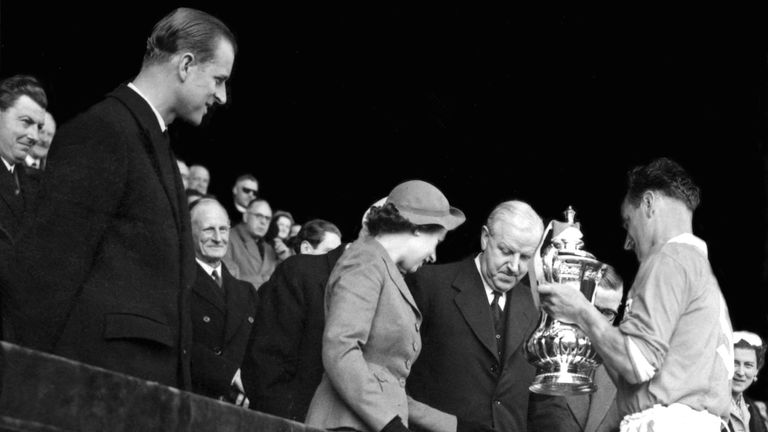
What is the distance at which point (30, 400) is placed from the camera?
210cm

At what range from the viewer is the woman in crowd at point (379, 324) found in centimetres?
342

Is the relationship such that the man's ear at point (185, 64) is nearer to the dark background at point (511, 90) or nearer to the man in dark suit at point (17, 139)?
the man in dark suit at point (17, 139)

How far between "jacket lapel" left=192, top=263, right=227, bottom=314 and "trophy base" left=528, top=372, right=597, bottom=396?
174cm

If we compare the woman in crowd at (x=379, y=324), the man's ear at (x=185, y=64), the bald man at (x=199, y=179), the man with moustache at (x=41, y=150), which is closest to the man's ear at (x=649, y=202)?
the woman in crowd at (x=379, y=324)

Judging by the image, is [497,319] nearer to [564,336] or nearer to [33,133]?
[564,336]

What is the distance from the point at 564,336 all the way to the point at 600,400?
92cm

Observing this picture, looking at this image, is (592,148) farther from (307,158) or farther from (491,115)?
(307,158)

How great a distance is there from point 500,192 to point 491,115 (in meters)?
0.62

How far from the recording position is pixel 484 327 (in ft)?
15.2

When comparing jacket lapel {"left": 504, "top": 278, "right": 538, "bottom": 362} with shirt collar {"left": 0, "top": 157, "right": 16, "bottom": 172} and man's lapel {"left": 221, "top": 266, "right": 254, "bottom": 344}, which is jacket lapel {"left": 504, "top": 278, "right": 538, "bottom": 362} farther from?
shirt collar {"left": 0, "top": 157, "right": 16, "bottom": 172}

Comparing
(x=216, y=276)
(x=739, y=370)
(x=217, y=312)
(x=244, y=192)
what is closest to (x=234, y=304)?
(x=217, y=312)

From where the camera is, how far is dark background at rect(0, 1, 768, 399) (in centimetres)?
943

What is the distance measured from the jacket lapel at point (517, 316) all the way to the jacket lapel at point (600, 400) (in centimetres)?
36

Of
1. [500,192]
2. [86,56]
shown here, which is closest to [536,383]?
[500,192]
